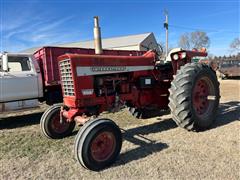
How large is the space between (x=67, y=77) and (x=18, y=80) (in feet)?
11.4

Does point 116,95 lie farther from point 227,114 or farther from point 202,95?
point 227,114

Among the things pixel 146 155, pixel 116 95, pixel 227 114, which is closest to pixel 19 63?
pixel 116 95

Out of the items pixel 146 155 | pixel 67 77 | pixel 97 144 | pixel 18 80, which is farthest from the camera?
pixel 18 80

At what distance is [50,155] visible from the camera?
4508 mm

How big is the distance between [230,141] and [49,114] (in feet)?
12.0

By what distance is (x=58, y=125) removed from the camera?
545 cm

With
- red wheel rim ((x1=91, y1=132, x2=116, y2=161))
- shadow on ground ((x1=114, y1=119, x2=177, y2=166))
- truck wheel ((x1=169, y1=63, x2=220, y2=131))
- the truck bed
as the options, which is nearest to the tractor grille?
red wheel rim ((x1=91, y1=132, x2=116, y2=161))

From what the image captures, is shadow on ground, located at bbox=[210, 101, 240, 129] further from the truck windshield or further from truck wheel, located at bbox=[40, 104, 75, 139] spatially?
the truck windshield

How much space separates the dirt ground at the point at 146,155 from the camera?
365cm

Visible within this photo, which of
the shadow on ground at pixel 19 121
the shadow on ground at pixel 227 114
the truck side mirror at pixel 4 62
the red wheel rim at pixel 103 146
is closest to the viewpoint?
the red wheel rim at pixel 103 146

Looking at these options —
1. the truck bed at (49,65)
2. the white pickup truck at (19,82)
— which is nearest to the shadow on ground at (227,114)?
the truck bed at (49,65)

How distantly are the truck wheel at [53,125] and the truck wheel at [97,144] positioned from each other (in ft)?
5.52

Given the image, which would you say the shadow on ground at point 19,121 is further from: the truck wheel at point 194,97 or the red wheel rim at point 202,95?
the red wheel rim at point 202,95

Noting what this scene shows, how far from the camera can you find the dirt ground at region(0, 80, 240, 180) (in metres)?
3.65
